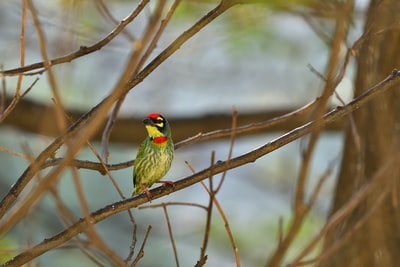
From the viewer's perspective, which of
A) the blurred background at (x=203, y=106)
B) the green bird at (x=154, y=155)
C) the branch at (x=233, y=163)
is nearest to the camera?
the branch at (x=233, y=163)

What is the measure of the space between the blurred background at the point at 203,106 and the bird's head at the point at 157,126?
2312 mm

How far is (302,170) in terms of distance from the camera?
1036mm

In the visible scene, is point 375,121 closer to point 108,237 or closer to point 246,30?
point 246,30

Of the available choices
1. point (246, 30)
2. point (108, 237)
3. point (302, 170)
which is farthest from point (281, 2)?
point (108, 237)

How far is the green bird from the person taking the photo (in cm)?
313

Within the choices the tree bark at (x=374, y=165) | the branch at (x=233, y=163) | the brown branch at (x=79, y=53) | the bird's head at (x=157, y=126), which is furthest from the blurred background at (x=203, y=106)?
the branch at (x=233, y=163)

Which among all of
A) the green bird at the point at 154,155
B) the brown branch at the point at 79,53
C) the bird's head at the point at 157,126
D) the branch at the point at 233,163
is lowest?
the branch at the point at 233,163

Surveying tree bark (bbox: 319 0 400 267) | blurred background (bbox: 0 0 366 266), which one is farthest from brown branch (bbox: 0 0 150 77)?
blurred background (bbox: 0 0 366 266)

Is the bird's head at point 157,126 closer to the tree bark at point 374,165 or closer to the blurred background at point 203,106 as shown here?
the tree bark at point 374,165

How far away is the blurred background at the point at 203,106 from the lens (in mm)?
6254

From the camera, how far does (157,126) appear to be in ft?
10.5

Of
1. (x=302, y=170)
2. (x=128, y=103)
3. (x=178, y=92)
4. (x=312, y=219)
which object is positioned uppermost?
(x=178, y=92)

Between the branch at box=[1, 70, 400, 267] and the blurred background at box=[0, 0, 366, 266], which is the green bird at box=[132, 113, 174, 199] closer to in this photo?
the branch at box=[1, 70, 400, 267]

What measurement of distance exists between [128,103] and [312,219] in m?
2.26
